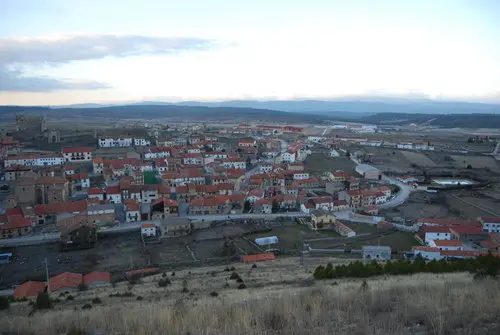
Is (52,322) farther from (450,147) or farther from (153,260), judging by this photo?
(450,147)

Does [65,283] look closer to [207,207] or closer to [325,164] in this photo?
[207,207]

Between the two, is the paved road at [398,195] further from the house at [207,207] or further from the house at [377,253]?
the house at [207,207]

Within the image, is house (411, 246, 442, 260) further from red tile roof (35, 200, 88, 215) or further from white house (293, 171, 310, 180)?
red tile roof (35, 200, 88, 215)

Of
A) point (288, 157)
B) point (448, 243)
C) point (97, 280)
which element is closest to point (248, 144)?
point (288, 157)

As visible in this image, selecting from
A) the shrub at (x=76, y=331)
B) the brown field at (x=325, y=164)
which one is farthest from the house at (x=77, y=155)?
the shrub at (x=76, y=331)

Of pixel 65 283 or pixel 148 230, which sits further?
pixel 148 230

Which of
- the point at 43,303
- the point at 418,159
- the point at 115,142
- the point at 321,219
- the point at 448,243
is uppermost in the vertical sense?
the point at 115,142

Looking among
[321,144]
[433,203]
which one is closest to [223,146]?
[321,144]
